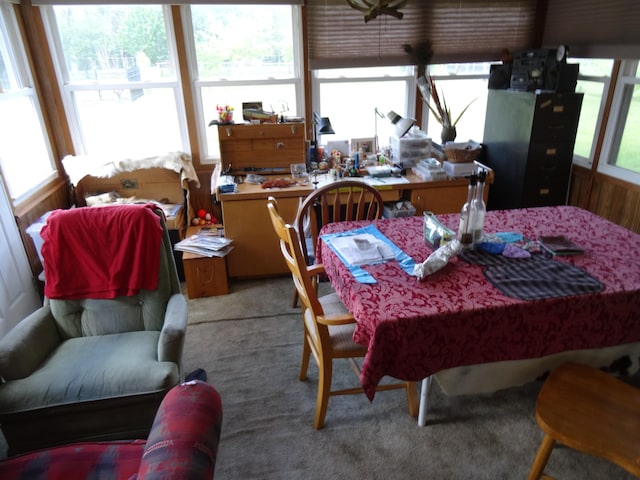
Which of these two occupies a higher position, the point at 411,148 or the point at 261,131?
the point at 261,131

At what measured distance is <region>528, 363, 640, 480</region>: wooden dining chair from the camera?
4.40 feet

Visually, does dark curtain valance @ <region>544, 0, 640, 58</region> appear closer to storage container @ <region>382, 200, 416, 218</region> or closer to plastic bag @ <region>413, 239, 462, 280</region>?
storage container @ <region>382, 200, 416, 218</region>

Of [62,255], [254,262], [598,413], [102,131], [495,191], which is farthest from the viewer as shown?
[495,191]

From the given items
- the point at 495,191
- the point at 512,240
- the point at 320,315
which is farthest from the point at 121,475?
the point at 495,191

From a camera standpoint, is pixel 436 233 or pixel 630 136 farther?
pixel 630 136

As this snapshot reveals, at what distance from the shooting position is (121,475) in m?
1.33

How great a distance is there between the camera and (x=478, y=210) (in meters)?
1.81

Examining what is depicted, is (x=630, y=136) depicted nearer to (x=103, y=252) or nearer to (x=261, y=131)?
(x=261, y=131)

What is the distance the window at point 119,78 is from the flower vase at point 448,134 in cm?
208

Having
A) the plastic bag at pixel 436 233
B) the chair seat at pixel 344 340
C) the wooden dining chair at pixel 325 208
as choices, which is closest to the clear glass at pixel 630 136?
the wooden dining chair at pixel 325 208

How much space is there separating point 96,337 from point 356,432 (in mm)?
1248

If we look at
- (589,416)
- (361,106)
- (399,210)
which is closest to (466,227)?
(589,416)

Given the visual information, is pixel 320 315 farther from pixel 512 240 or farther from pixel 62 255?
pixel 62 255

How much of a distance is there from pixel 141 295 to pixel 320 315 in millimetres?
946
